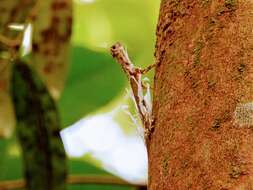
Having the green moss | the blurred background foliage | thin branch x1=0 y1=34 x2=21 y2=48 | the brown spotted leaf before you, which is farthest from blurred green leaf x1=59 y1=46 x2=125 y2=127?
the green moss

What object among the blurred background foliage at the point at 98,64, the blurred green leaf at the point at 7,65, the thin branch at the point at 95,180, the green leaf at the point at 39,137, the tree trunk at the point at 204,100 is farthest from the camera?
the blurred background foliage at the point at 98,64

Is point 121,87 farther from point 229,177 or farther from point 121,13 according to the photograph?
point 229,177

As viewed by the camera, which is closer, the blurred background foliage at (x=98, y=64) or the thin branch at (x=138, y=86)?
the thin branch at (x=138, y=86)

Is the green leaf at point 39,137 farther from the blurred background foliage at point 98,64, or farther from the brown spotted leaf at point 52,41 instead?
the blurred background foliage at point 98,64

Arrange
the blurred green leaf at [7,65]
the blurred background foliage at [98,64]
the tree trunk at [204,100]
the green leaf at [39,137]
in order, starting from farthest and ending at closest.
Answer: the blurred background foliage at [98,64], the blurred green leaf at [7,65], the green leaf at [39,137], the tree trunk at [204,100]

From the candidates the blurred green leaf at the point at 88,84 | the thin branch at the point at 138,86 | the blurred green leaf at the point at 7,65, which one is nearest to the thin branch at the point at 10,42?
the blurred green leaf at the point at 7,65

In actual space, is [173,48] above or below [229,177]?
above

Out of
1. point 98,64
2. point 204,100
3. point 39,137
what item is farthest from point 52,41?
point 204,100

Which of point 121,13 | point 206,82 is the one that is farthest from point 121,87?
point 206,82

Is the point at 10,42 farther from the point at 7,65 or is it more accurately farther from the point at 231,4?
the point at 231,4
